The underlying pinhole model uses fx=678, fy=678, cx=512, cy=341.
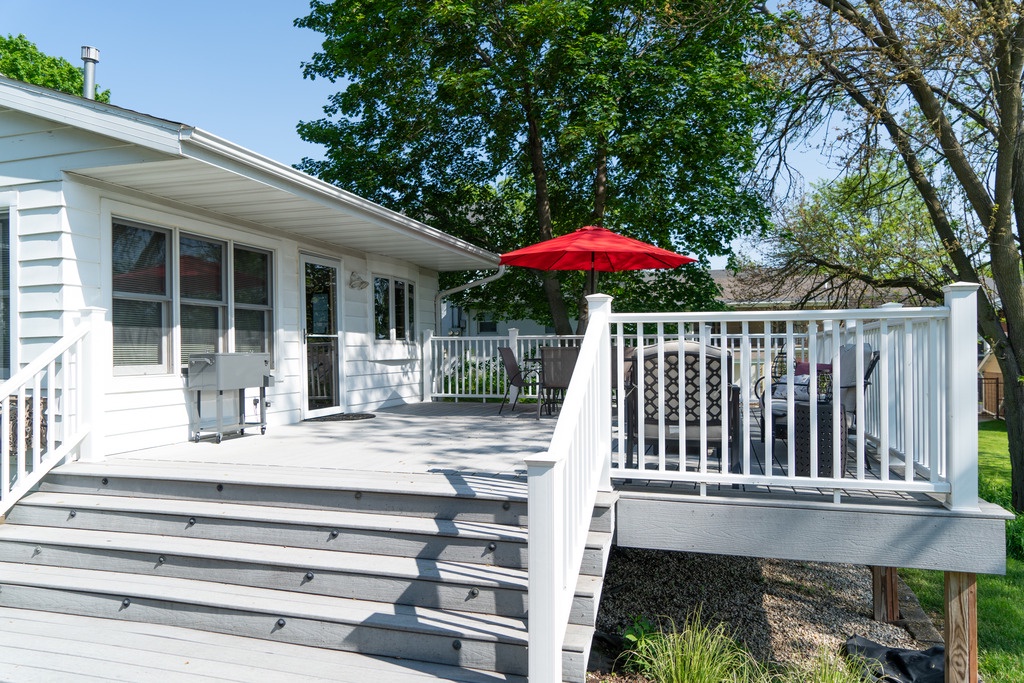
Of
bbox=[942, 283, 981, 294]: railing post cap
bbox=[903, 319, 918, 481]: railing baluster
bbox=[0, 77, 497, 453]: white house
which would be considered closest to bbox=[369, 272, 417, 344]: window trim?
bbox=[0, 77, 497, 453]: white house

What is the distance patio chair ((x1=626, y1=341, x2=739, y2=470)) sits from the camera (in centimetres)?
Answer: 393

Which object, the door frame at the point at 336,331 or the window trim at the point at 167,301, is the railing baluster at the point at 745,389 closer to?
the window trim at the point at 167,301

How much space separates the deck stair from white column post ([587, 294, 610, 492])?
0.96 feet

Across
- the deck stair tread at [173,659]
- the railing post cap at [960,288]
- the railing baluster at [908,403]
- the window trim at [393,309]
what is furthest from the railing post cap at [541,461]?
the window trim at [393,309]

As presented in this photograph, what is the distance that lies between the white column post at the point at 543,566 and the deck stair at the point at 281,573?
273mm

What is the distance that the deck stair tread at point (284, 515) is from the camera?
3598 millimetres

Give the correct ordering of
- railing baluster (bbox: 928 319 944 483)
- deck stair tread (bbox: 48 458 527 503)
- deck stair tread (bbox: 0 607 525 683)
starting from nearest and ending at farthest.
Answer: deck stair tread (bbox: 0 607 525 683) → railing baluster (bbox: 928 319 944 483) → deck stair tread (bbox: 48 458 527 503)

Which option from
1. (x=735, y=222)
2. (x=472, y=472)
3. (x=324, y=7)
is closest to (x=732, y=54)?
(x=735, y=222)

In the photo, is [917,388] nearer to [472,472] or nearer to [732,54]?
[472,472]

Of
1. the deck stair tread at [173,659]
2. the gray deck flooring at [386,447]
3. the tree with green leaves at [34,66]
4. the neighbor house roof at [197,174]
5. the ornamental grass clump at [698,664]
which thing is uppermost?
the tree with green leaves at [34,66]

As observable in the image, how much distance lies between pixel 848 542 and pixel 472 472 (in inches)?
88.4

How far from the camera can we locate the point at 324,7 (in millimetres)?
14156

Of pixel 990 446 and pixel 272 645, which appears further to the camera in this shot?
pixel 990 446

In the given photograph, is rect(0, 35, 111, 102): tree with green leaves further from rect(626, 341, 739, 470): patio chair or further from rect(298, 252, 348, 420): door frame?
rect(626, 341, 739, 470): patio chair
